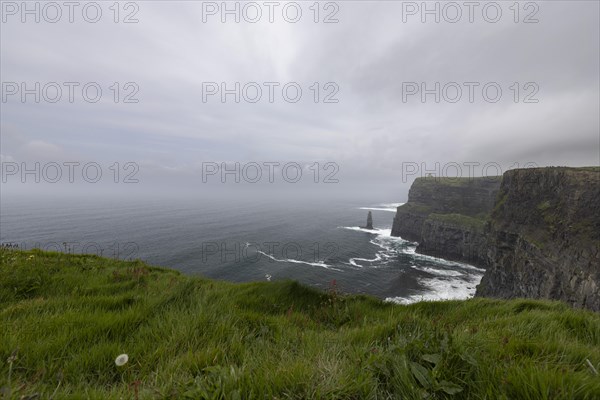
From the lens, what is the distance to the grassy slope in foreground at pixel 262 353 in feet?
7.54

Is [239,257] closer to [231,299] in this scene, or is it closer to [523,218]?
[231,299]

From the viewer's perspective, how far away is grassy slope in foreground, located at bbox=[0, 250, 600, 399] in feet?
7.54

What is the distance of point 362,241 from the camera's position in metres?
98.1

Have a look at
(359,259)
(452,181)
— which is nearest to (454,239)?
(359,259)

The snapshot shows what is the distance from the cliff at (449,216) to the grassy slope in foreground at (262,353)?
97.9 metres

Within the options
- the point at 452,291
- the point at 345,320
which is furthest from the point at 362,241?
the point at 345,320

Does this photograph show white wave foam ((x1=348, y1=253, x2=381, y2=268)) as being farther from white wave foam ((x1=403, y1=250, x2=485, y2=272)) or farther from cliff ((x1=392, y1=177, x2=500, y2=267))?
cliff ((x1=392, y1=177, x2=500, y2=267))

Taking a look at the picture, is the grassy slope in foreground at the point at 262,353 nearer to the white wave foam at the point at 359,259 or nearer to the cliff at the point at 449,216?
the white wave foam at the point at 359,259

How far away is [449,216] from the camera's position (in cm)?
9850

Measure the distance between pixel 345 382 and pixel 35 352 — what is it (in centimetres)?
398

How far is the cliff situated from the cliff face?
89.1 feet

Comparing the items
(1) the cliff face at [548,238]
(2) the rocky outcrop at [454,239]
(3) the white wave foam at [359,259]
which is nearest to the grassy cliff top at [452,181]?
(2) the rocky outcrop at [454,239]

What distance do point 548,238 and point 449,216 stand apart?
53.7 meters

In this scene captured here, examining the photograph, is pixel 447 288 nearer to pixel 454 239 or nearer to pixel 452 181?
pixel 454 239
